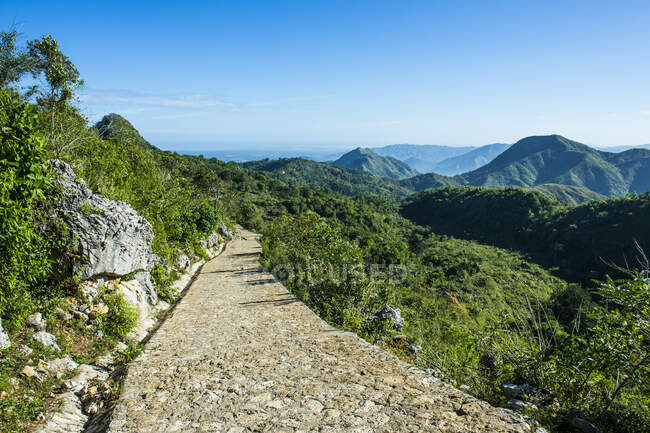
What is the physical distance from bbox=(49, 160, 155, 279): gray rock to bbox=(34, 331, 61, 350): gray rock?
5.17 ft

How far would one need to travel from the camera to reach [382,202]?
129 metres

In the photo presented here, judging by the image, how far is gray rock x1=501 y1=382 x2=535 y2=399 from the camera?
4.81 metres

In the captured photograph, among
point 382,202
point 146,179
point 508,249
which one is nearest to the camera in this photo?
point 146,179

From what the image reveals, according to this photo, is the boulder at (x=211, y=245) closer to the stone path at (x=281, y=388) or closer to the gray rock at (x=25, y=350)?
the stone path at (x=281, y=388)

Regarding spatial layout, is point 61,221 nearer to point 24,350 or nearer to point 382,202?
point 24,350

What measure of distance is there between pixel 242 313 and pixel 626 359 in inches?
340

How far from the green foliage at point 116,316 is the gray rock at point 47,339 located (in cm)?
124

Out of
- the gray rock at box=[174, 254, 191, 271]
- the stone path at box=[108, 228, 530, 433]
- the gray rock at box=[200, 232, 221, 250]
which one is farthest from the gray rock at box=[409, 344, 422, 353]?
the gray rock at box=[200, 232, 221, 250]

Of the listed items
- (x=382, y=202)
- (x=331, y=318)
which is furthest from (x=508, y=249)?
(x=331, y=318)

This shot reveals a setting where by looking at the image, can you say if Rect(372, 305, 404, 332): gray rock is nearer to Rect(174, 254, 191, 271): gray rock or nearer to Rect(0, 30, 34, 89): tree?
Rect(174, 254, 191, 271): gray rock

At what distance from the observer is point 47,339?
206 inches

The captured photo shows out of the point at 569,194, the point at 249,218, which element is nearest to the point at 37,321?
→ the point at 249,218

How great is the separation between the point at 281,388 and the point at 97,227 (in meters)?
5.47

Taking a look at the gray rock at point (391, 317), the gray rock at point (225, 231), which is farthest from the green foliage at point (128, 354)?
the gray rock at point (225, 231)
